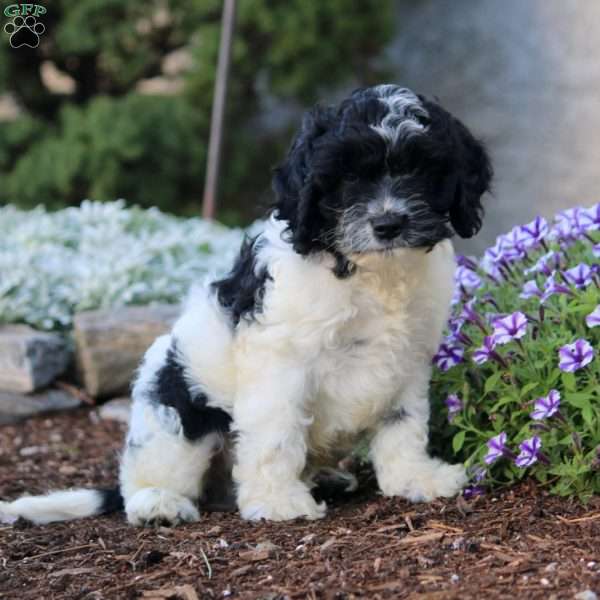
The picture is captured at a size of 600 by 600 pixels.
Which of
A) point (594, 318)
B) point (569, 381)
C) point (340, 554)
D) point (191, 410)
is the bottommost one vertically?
point (340, 554)

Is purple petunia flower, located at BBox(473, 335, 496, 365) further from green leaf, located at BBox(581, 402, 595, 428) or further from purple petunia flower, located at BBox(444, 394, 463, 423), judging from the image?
green leaf, located at BBox(581, 402, 595, 428)

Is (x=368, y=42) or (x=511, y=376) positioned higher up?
(x=368, y=42)

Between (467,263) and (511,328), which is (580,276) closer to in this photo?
(511,328)

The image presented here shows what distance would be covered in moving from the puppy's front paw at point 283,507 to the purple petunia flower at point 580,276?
1368 mm

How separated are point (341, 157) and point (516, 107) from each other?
8.34m

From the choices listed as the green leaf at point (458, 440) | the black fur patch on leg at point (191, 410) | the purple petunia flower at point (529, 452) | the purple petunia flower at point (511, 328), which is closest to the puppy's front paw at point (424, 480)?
the green leaf at point (458, 440)

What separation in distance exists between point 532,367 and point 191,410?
1.39 m

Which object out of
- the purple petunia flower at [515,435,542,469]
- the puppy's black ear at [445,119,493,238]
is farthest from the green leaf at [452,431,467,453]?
the puppy's black ear at [445,119,493,238]

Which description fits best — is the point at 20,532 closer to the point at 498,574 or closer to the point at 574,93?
the point at 498,574

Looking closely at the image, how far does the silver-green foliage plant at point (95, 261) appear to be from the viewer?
23.4ft

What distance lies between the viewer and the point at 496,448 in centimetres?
404

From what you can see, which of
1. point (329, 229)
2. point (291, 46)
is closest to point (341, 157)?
point (329, 229)

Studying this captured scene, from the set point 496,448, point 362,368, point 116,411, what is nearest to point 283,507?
point 362,368

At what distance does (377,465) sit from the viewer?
4418 millimetres
